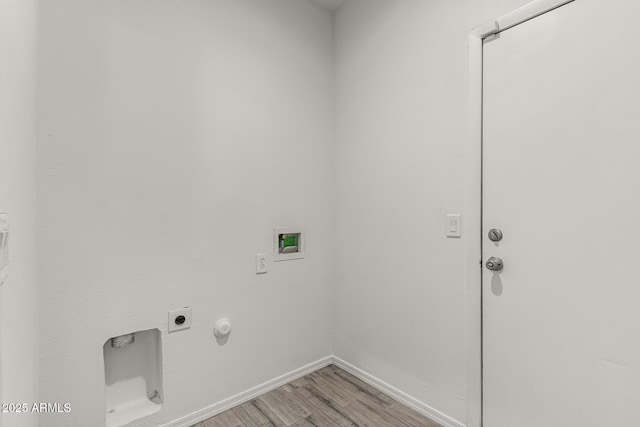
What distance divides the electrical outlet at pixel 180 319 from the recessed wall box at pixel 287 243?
0.57 m

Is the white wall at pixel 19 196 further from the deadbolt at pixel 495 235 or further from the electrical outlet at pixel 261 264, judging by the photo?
the deadbolt at pixel 495 235

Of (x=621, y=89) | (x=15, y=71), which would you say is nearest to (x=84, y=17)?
(x=15, y=71)

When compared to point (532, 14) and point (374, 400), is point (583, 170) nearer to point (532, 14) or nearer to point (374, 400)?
point (532, 14)

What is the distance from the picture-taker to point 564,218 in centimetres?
121

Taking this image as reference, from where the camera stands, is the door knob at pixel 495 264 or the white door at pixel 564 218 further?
the door knob at pixel 495 264

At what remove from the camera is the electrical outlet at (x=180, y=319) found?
1.54 metres

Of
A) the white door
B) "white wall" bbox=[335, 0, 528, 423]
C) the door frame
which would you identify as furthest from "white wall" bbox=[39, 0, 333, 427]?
the white door

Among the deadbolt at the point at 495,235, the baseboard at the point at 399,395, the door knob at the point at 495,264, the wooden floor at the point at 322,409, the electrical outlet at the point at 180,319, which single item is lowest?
the wooden floor at the point at 322,409

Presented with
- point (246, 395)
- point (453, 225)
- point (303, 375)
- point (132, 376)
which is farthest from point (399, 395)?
point (132, 376)

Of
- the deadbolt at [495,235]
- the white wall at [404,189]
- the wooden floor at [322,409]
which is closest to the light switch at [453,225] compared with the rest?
the white wall at [404,189]

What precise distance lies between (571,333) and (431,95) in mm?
1248

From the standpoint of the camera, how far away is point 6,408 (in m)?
0.64

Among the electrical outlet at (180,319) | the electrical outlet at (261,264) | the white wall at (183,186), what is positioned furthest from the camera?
the electrical outlet at (261,264)

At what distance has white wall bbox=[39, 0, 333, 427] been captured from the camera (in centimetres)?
129
